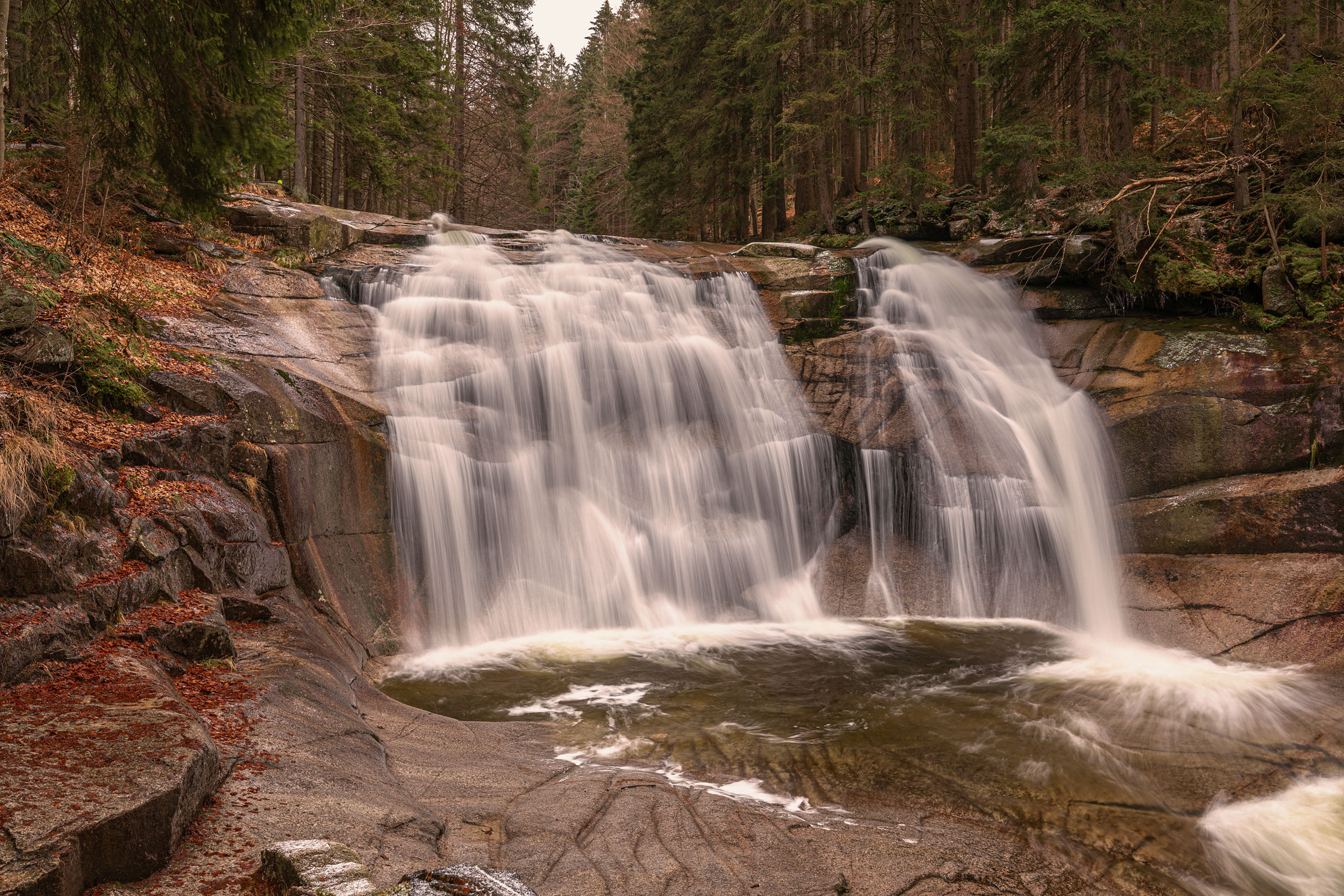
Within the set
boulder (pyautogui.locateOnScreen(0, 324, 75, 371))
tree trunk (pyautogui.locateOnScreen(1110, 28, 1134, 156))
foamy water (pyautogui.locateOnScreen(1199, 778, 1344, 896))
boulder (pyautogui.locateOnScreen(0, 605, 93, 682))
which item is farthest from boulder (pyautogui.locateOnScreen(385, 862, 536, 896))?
tree trunk (pyautogui.locateOnScreen(1110, 28, 1134, 156))

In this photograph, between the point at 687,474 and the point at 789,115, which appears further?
the point at 789,115

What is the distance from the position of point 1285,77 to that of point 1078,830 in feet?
35.3

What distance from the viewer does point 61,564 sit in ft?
16.0

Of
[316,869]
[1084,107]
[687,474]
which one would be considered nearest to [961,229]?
[1084,107]

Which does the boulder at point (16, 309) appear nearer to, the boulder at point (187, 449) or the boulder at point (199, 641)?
the boulder at point (187, 449)

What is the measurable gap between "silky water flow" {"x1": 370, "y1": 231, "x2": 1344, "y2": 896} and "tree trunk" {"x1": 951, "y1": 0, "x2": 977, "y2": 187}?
7.09m

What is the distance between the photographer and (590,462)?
1085 cm

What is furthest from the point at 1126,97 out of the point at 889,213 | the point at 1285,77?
the point at 889,213

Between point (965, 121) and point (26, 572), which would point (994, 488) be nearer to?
point (26, 572)

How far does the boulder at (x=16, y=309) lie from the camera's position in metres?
6.27

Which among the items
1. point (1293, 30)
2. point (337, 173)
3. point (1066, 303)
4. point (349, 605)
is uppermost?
point (337, 173)

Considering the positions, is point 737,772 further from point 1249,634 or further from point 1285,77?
point 1285,77

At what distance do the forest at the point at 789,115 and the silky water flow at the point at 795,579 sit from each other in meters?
3.12

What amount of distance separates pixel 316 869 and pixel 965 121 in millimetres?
22201
